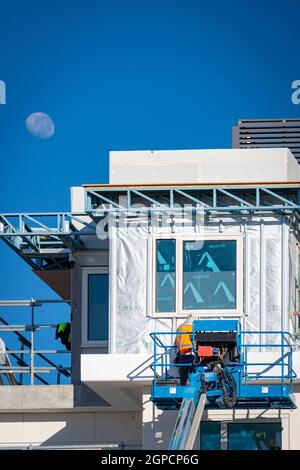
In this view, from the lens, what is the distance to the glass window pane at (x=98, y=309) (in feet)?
166

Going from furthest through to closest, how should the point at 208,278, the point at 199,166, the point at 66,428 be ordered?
1. the point at 66,428
2. the point at 199,166
3. the point at 208,278

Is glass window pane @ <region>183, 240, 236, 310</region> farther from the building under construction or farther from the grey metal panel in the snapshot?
the grey metal panel

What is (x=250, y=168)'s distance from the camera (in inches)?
1859

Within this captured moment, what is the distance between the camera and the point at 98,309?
50.7m

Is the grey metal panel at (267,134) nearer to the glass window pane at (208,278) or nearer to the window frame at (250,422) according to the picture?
the glass window pane at (208,278)

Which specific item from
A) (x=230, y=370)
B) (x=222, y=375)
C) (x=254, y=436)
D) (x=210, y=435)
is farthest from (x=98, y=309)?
(x=222, y=375)

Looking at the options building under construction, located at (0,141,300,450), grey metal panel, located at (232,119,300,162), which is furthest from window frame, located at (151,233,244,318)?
grey metal panel, located at (232,119,300,162)

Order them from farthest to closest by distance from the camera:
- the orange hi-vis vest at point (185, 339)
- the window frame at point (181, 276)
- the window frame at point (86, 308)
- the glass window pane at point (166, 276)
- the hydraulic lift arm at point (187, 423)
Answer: the window frame at point (86, 308), the glass window pane at point (166, 276), the window frame at point (181, 276), the orange hi-vis vest at point (185, 339), the hydraulic lift arm at point (187, 423)

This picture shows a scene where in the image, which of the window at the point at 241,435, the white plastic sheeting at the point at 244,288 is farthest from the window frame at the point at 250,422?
the white plastic sheeting at the point at 244,288

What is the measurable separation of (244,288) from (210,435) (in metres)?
3.36

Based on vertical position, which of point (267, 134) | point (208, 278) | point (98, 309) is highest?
point (267, 134)

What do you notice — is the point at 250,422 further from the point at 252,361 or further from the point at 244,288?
the point at 244,288
